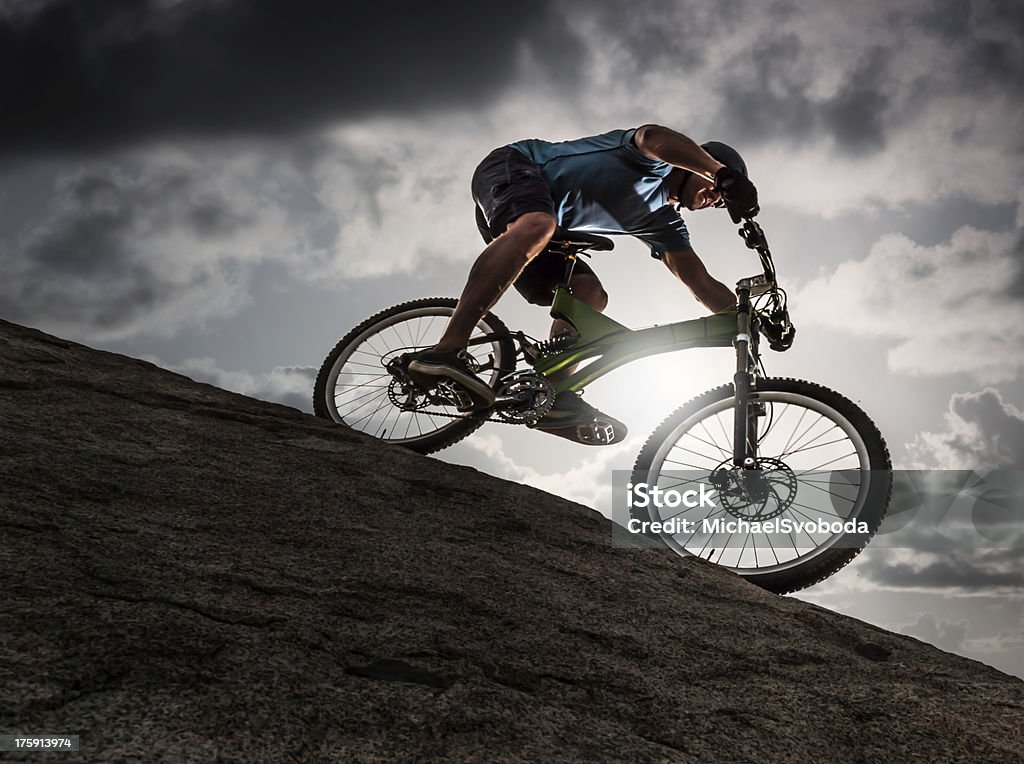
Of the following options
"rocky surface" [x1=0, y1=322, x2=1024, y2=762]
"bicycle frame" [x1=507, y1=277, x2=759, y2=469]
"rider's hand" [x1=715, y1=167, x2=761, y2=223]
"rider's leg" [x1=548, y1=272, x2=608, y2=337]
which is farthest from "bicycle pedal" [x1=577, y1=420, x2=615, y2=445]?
"rider's hand" [x1=715, y1=167, x2=761, y2=223]

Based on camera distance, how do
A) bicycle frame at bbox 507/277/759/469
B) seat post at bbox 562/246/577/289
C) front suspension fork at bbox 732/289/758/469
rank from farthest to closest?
seat post at bbox 562/246/577/289 → bicycle frame at bbox 507/277/759/469 → front suspension fork at bbox 732/289/758/469

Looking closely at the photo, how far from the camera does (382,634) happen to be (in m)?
1.95

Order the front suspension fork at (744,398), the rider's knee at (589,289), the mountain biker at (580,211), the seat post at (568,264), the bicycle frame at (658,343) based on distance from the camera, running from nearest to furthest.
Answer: the front suspension fork at (744,398) → the bicycle frame at (658,343) → the mountain biker at (580,211) → the seat post at (568,264) → the rider's knee at (589,289)

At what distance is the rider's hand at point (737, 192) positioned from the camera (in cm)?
372

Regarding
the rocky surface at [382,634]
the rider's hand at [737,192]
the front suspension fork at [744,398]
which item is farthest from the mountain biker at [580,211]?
the rocky surface at [382,634]

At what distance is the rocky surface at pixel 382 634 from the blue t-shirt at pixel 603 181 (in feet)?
5.46

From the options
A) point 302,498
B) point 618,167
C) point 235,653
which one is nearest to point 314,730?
point 235,653

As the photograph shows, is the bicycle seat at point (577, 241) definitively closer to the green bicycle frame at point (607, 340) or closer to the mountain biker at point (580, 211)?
the mountain biker at point (580, 211)

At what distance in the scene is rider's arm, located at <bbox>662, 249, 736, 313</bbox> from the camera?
4457 millimetres

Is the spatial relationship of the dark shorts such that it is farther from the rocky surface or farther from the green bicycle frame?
the rocky surface

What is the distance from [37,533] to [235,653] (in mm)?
788

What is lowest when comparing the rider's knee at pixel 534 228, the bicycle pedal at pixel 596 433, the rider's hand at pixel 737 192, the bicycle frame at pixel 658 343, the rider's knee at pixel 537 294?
the bicycle pedal at pixel 596 433

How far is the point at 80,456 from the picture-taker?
2875 millimetres

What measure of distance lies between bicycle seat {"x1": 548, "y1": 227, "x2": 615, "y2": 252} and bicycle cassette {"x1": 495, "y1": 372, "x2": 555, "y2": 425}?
78cm
